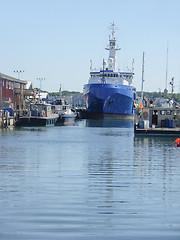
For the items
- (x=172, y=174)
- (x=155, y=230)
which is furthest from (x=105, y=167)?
(x=155, y=230)

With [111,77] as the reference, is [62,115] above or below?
below

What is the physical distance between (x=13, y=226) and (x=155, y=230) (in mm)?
3920

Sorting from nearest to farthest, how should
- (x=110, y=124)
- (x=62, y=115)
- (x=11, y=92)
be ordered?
(x=11, y=92), (x=62, y=115), (x=110, y=124)

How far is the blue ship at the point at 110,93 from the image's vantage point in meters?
118

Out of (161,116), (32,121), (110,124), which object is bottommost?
(110,124)

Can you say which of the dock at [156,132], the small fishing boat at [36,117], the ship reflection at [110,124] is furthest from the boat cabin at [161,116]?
the ship reflection at [110,124]

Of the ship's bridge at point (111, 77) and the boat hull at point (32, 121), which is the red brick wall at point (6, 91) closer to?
the boat hull at point (32, 121)

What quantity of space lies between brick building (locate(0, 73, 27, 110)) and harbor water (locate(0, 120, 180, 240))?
6212cm

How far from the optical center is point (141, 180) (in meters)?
23.8

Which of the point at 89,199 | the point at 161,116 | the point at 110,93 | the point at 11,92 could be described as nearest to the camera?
the point at 89,199

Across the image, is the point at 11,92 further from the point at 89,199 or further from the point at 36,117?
the point at 89,199

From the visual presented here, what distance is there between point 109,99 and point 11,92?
2699 centimetres

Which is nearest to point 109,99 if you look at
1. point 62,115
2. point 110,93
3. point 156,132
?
point 110,93

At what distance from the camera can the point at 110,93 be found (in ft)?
388
